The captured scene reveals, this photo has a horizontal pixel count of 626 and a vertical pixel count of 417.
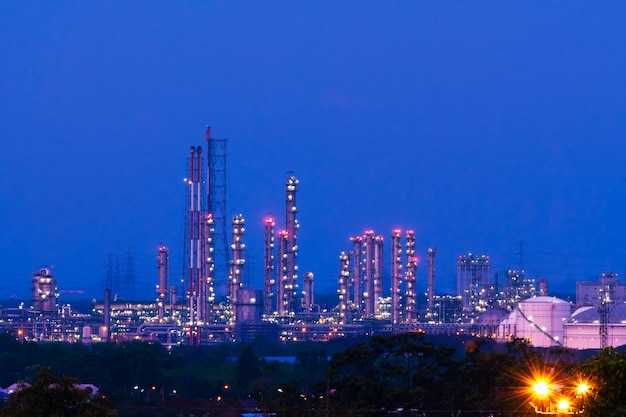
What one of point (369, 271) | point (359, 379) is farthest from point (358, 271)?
point (359, 379)

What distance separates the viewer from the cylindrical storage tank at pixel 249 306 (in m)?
86.2

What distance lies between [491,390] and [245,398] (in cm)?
1933

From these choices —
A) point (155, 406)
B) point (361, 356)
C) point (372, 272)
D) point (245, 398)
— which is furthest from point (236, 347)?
point (361, 356)

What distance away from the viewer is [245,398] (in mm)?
49094

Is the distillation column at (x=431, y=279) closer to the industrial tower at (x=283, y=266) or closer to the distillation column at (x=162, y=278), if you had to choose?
the industrial tower at (x=283, y=266)

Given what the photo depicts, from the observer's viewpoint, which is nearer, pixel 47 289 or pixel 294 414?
pixel 294 414

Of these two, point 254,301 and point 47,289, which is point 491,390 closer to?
point 254,301

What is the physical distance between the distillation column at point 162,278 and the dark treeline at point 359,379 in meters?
27.1

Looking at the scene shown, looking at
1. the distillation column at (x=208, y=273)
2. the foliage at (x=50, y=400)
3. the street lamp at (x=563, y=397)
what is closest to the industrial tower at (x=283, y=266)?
the distillation column at (x=208, y=273)

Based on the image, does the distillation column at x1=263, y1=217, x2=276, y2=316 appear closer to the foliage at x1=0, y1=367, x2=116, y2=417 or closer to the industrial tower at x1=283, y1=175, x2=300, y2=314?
the industrial tower at x1=283, y1=175, x2=300, y2=314

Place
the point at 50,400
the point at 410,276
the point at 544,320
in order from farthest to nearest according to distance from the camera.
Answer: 1. the point at 410,276
2. the point at 544,320
3. the point at 50,400

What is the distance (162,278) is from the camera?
93688 mm

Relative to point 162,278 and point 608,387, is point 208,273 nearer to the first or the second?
point 162,278

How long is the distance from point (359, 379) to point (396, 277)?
64.5 meters
